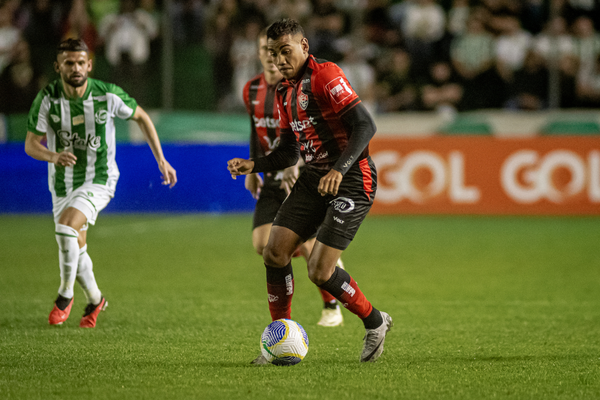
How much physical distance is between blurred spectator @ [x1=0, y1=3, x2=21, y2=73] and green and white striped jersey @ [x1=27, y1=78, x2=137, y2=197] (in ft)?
28.6

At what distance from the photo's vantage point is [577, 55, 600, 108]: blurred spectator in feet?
43.6

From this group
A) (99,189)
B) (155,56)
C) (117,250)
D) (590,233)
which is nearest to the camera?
(99,189)

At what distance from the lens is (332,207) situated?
4.50 m

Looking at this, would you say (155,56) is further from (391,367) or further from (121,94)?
(391,367)

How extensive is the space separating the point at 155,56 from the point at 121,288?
706 centimetres

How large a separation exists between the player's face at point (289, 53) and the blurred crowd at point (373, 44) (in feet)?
29.4

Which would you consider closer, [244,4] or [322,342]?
[322,342]

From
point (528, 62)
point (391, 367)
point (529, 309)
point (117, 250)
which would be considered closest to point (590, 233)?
point (528, 62)

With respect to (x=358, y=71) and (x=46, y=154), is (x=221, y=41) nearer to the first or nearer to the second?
(x=358, y=71)

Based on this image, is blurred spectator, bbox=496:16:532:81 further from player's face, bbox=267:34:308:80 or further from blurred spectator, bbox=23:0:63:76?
player's face, bbox=267:34:308:80

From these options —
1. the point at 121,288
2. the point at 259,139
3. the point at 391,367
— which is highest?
the point at 259,139

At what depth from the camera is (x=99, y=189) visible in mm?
5891

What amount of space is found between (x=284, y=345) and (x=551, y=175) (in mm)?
9373

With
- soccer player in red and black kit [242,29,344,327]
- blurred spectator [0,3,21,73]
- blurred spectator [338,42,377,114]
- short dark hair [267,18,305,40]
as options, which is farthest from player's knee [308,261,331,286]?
blurred spectator [0,3,21,73]
